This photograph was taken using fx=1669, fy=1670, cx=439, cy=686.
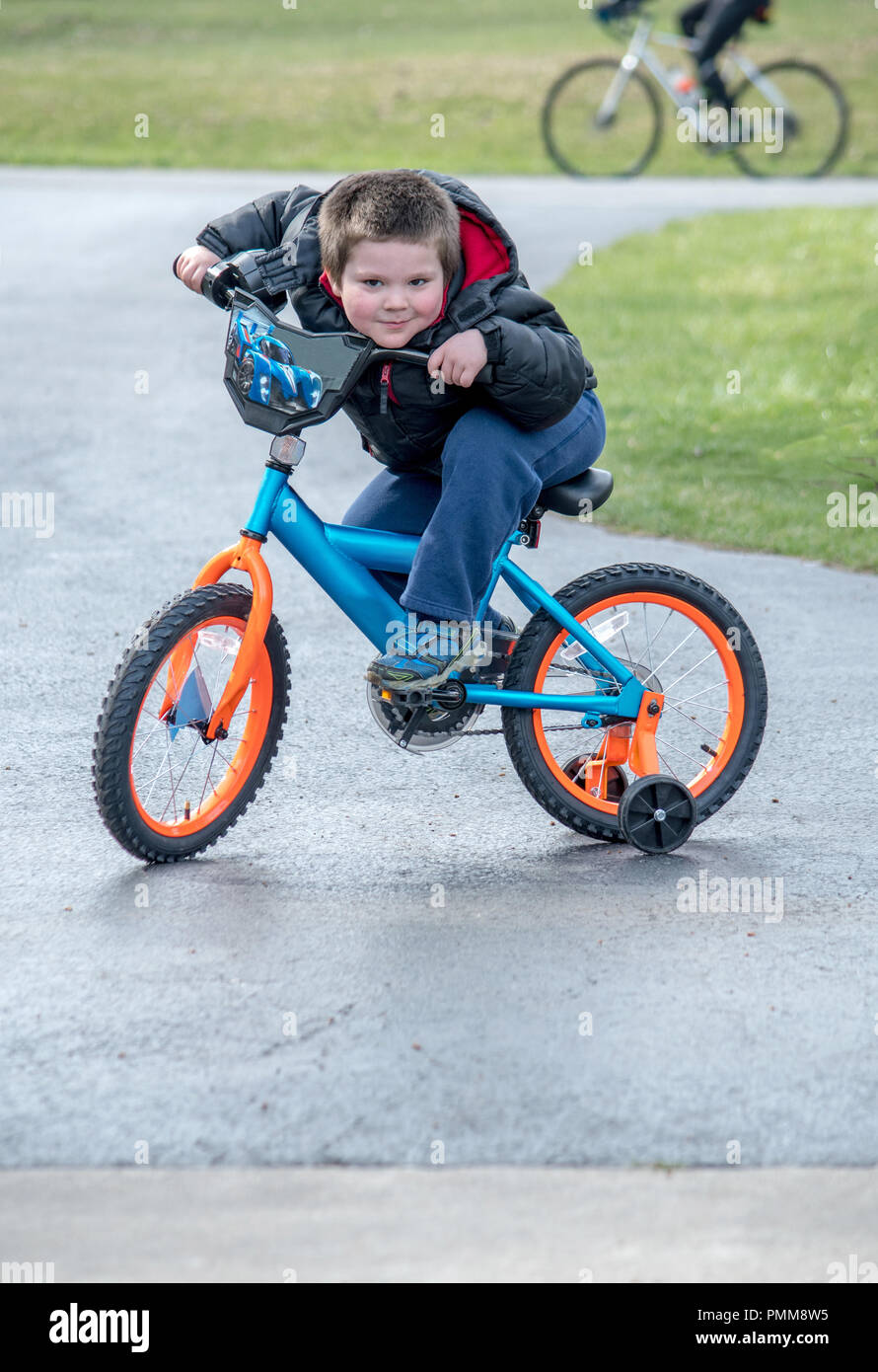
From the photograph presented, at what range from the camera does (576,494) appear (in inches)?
156

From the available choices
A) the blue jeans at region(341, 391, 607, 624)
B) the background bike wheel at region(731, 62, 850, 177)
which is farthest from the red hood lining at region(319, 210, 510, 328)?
the background bike wheel at region(731, 62, 850, 177)

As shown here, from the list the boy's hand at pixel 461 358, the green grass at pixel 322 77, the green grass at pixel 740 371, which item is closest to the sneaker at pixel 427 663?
the boy's hand at pixel 461 358

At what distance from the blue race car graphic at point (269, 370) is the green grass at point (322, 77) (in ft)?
41.2

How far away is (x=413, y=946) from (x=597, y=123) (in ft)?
43.8

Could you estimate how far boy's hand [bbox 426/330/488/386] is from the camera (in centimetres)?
355

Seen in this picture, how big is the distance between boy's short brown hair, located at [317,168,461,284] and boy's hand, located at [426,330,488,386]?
19cm

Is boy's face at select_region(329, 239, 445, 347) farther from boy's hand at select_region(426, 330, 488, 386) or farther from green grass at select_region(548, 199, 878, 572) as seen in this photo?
green grass at select_region(548, 199, 878, 572)

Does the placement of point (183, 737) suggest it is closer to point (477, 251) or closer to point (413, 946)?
point (413, 946)

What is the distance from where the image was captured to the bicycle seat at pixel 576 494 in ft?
13.0

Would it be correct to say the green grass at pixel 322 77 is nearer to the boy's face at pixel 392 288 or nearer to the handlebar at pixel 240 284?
the handlebar at pixel 240 284

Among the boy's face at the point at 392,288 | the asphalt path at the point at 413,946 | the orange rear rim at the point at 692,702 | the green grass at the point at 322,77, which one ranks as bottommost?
the asphalt path at the point at 413,946

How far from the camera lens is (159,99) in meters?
20.9
